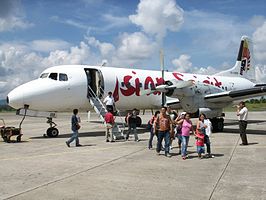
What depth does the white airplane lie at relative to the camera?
14.4m

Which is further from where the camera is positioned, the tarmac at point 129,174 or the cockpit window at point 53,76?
the cockpit window at point 53,76

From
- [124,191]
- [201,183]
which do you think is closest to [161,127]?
[201,183]

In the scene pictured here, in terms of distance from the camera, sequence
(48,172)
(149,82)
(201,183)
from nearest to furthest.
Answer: (201,183) → (48,172) → (149,82)

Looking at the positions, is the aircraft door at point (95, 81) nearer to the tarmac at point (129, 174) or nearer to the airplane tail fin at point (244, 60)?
the tarmac at point (129, 174)

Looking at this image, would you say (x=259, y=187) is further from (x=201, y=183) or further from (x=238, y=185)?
(x=201, y=183)

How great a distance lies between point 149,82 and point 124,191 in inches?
522

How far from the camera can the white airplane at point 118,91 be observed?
47.1 feet

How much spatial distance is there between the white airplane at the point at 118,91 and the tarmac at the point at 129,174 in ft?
12.0

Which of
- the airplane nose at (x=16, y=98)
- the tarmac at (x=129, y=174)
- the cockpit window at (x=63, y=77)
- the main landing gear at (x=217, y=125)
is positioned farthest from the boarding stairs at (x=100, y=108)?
the main landing gear at (x=217, y=125)

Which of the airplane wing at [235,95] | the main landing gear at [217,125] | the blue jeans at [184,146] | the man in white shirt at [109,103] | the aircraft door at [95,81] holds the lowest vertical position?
the blue jeans at [184,146]

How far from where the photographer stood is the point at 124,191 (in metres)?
5.83

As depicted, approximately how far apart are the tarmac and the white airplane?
12.0ft

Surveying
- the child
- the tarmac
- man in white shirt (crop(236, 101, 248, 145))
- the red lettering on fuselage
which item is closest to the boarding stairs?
the red lettering on fuselage

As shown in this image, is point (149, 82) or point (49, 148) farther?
point (149, 82)
